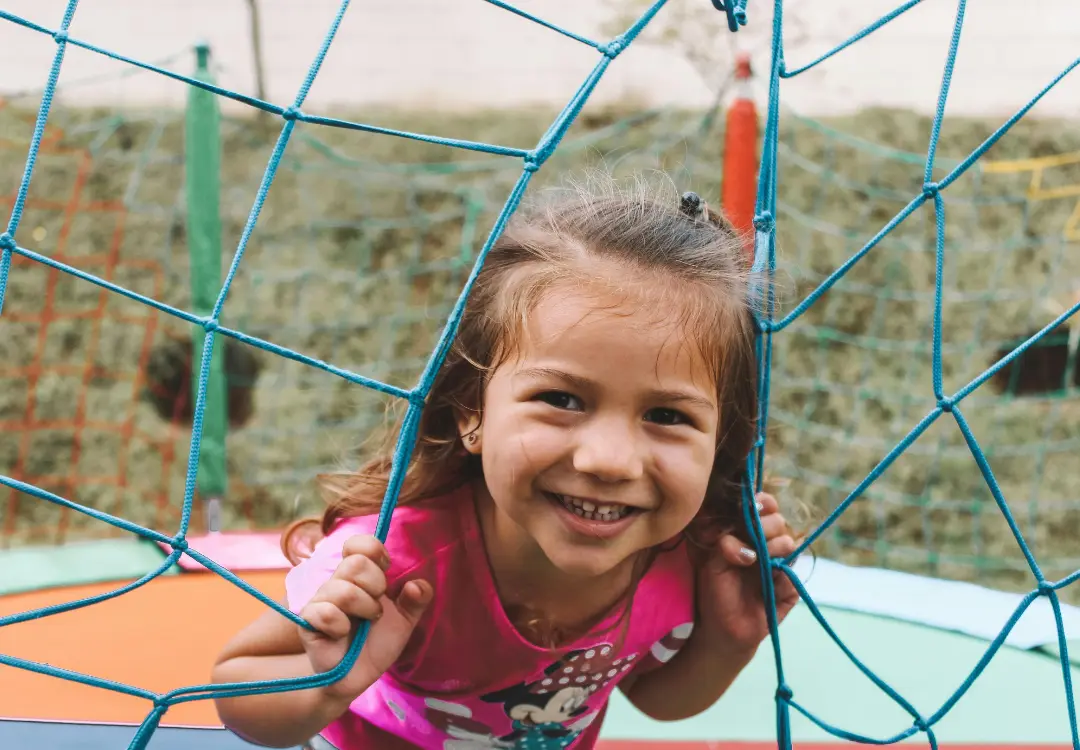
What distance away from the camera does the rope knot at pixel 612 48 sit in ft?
2.53

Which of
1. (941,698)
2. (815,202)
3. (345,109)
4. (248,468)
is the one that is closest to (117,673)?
(941,698)

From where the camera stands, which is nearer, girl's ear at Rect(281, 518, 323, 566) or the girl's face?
the girl's face

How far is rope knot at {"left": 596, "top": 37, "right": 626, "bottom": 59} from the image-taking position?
0.77 m

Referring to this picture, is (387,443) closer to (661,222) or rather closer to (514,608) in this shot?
(514,608)

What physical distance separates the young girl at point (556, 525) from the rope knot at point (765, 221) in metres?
0.03

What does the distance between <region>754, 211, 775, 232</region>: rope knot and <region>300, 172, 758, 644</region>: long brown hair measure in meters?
0.02

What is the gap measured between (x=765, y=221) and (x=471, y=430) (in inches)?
11.7

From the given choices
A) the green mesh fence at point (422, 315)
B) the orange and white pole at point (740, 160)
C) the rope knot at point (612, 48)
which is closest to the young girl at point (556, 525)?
the rope knot at point (612, 48)

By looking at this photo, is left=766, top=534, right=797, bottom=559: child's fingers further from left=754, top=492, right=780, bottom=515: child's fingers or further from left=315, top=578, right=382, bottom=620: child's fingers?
left=315, top=578, right=382, bottom=620: child's fingers

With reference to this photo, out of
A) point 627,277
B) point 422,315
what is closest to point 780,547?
point 627,277

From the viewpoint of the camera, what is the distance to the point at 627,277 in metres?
0.77

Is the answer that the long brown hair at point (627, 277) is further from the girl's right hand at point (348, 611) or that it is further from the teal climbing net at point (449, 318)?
the girl's right hand at point (348, 611)

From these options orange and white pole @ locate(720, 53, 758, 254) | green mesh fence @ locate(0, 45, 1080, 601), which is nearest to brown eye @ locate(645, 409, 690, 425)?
orange and white pole @ locate(720, 53, 758, 254)

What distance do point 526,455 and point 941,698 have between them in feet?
2.78
